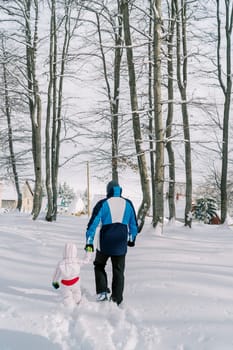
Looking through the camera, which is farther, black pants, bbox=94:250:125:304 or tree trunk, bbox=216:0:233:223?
tree trunk, bbox=216:0:233:223

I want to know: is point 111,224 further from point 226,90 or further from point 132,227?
point 226,90

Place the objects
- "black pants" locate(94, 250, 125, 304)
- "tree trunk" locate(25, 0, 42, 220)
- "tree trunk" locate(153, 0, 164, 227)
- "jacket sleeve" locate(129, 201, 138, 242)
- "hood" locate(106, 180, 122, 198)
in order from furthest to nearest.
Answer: "tree trunk" locate(25, 0, 42, 220), "tree trunk" locate(153, 0, 164, 227), "jacket sleeve" locate(129, 201, 138, 242), "hood" locate(106, 180, 122, 198), "black pants" locate(94, 250, 125, 304)

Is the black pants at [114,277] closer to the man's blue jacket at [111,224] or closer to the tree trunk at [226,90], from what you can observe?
the man's blue jacket at [111,224]

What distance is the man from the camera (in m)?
5.05

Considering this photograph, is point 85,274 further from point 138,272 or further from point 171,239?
point 171,239

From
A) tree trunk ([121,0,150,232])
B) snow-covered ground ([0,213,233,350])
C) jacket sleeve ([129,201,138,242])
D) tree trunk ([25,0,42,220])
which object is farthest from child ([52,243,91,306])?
tree trunk ([25,0,42,220])

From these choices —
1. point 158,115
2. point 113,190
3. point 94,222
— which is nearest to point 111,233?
point 94,222

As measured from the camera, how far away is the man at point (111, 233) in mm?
5051

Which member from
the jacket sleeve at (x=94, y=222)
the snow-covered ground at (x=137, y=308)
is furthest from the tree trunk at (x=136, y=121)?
the jacket sleeve at (x=94, y=222)

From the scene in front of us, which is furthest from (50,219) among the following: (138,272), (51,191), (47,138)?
(138,272)

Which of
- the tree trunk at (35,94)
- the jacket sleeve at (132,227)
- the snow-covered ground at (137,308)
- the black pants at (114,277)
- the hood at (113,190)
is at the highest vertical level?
the tree trunk at (35,94)

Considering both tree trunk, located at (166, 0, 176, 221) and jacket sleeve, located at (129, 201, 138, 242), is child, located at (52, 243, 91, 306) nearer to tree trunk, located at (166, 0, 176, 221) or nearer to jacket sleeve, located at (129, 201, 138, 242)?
jacket sleeve, located at (129, 201, 138, 242)

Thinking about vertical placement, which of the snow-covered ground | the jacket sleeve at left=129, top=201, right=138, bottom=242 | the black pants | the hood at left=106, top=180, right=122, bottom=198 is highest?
the hood at left=106, top=180, right=122, bottom=198

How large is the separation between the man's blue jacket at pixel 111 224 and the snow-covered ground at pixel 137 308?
751 mm
